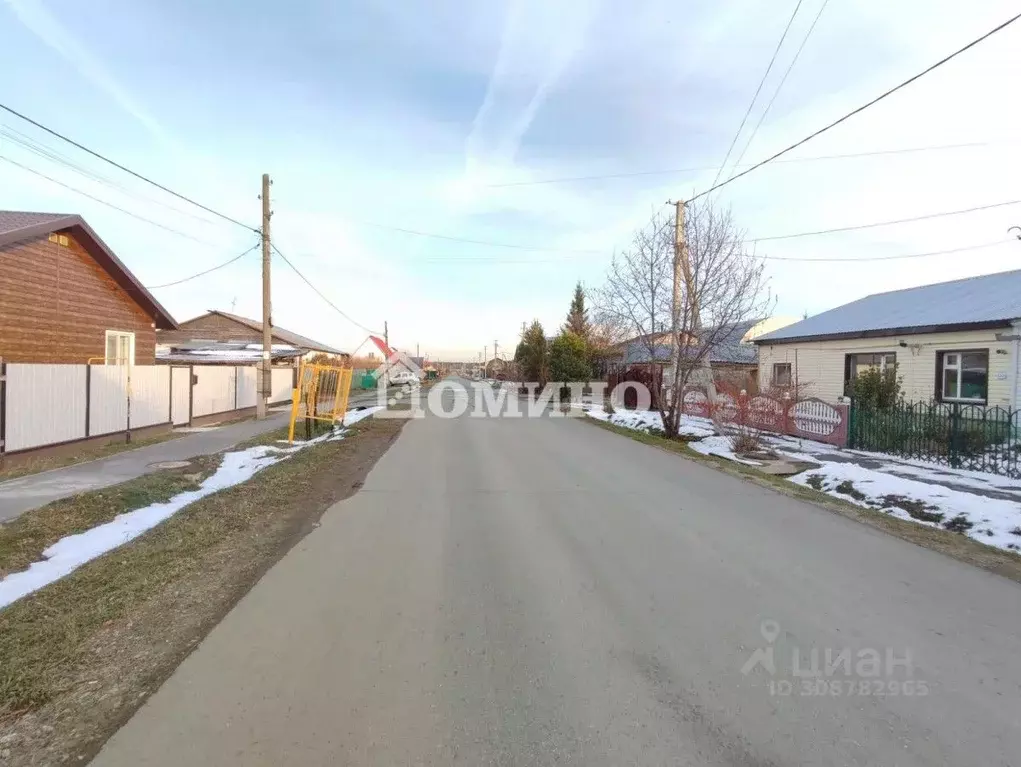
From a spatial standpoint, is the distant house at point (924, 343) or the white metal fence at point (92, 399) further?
the distant house at point (924, 343)

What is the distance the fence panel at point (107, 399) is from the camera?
12.3m

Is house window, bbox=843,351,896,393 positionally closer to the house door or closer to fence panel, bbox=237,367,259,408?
the house door

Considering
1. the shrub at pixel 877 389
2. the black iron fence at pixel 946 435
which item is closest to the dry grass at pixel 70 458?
the black iron fence at pixel 946 435

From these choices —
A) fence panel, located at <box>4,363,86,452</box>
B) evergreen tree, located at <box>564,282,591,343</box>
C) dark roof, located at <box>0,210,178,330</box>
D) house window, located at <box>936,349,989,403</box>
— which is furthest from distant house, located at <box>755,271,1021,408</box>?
evergreen tree, located at <box>564,282,591,343</box>

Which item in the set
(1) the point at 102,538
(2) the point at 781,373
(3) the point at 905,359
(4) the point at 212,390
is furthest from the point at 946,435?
(4) the point at 212,390

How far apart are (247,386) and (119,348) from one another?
5685 mm

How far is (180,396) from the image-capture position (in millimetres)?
16734

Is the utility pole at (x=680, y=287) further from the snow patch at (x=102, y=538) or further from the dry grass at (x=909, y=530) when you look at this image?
the snow patch at (x=102, y=538)

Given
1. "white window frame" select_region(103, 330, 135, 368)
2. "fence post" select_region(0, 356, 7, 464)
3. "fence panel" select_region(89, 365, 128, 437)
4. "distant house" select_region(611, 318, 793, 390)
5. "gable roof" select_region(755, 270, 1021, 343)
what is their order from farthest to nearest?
"white window frame" select_region(103, 330, 135, 368)
"distant house" select_region(611, 318, 793, 390)
"gable roof" select_region(755, 270, 1021, 343)
"fence panel" select_region(89, 365, 128, 437)
"fence post" select_region(0, 356, 7, 464)

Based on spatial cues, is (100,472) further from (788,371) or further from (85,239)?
(788,371)

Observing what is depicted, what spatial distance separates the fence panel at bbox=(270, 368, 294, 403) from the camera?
89.5ft

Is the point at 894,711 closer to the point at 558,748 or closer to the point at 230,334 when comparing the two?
the point at 558,748

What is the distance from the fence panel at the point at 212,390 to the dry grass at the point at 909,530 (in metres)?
15.4

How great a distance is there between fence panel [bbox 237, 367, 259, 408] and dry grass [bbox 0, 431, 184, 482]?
8.15 m
